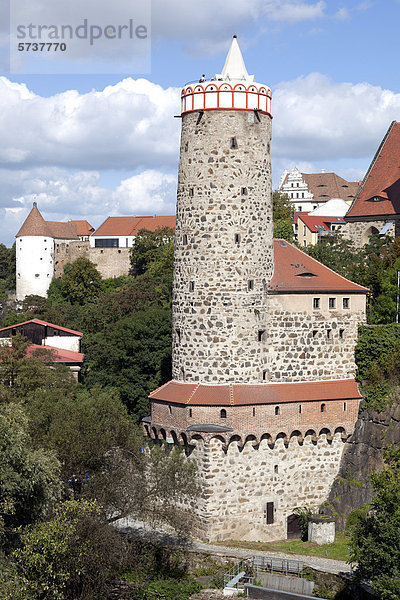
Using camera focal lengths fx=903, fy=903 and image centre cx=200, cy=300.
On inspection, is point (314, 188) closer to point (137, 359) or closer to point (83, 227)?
point (83, 227)

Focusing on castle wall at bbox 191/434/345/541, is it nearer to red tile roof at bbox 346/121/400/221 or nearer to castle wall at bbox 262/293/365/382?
castle wall at bbox 262/293/365/382

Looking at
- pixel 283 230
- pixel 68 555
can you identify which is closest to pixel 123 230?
pixel 283 230

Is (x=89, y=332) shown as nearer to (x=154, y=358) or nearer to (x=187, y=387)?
(x=154, y=358)

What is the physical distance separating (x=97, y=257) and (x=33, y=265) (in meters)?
6.38

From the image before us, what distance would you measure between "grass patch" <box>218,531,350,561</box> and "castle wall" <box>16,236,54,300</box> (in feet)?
186

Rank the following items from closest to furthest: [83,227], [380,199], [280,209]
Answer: [380,199] < [280,209] < [83,227]

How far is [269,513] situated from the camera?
1458 inches

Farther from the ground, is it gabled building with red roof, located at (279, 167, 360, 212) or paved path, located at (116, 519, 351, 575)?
gabled building with red roof, located at (279, 167, 360, 212)

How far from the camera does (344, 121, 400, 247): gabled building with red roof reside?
53.7 meters

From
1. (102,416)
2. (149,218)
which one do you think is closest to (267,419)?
(102,416)

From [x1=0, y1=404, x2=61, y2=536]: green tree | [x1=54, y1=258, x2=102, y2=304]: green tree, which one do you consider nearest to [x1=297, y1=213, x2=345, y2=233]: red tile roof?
[x1=54, y1=258, x2=102, y2=304]: green tree

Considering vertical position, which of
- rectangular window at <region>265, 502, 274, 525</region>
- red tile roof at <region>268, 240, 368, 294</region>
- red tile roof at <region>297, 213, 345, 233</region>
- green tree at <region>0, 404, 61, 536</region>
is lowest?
rectangular window at <region>265, 502, 274, 525</region>

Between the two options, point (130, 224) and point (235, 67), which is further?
point (130, 224)

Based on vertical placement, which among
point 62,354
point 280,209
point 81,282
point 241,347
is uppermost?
point 280,209
